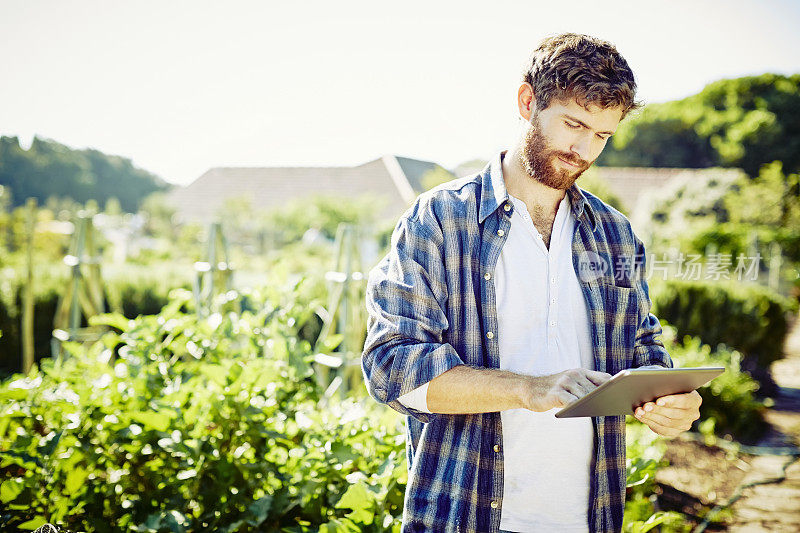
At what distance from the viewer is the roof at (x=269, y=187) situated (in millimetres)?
14808

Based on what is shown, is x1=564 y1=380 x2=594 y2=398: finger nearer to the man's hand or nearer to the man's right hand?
the man's right hand

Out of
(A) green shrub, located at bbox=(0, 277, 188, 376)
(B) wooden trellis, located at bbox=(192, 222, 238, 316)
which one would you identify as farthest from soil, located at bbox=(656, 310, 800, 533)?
(A) green shrub, located at bbox=(0, 277, 188, 376)

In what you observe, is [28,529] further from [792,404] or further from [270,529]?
[792,404]

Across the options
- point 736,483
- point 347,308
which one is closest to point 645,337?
point 347,308

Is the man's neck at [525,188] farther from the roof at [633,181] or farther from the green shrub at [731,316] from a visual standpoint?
the roof at [633,181]

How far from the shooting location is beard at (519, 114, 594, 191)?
1.37m

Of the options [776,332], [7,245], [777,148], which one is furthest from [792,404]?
[777,148]

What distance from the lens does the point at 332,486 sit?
5.56 ft

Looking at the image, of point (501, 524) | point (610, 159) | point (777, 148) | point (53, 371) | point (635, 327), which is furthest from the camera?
point (610, 159)

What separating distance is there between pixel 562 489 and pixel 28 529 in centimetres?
130

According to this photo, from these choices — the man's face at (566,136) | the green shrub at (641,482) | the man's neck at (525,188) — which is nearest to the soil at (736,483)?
the green shrub at (641,482)

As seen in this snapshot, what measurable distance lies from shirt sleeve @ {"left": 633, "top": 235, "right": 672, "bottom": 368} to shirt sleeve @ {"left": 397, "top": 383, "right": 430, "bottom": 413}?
61cm

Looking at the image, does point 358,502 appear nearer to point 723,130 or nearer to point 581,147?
point 581,147

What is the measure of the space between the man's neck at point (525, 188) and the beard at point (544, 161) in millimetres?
40
